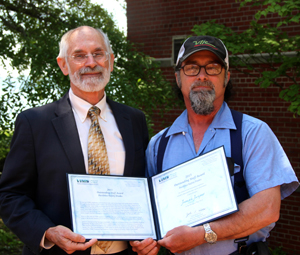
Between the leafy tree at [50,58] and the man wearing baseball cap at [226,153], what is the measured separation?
7.06 feet

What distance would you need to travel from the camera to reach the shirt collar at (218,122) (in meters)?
2.34

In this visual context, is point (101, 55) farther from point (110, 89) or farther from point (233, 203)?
point (110, 89)

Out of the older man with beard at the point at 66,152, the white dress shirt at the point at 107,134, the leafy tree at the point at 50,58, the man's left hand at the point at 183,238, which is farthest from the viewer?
the leafy tree at the point at 50,58

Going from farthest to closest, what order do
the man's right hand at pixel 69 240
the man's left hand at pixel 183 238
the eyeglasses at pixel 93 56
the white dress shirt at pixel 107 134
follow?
the eyeglasses at pixel 93 56 → the white dress shirt at pixel 107 134 → the man's left hand at pixel 183 238 → the man's right hand at pixel 69 240

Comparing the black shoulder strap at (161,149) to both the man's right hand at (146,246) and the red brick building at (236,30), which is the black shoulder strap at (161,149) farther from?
the red brick building at (236,30)

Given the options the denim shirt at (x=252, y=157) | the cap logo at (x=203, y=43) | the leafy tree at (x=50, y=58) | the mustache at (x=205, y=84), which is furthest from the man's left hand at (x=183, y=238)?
the leafy tree at (x=50, y=58)

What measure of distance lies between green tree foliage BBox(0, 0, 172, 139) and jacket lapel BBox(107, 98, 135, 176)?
1.86 meters

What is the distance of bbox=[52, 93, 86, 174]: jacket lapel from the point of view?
227cm

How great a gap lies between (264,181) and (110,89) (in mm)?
2959

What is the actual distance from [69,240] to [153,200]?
635 millimetres

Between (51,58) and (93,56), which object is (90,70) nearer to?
(93,56)

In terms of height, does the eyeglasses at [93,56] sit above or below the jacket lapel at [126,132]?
above

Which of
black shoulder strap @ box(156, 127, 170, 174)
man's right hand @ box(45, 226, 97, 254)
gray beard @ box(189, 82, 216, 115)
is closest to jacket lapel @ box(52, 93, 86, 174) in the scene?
man's right hand @ box(45, 226, 97, 254)

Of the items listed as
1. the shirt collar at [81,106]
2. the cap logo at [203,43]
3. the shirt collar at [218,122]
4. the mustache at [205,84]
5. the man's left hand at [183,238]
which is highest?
the cap logo at [203,43]
